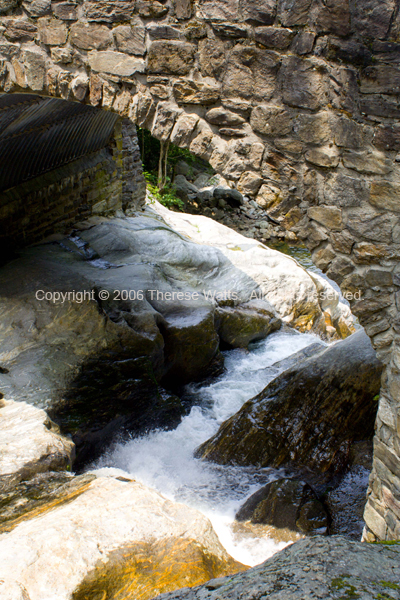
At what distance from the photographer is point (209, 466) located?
4.43 metres

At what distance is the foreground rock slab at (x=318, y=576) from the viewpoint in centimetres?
156

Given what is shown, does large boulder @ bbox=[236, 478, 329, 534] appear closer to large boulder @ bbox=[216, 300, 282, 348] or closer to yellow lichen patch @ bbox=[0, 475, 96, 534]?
yellow lichen patch @ bbox=[0, 475, 96, 534]

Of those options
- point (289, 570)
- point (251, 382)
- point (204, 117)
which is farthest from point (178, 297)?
point (289, 570)

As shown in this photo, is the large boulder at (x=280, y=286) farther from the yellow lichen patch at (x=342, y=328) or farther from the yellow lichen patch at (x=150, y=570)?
the yellow lichen patch at (x=150, y=570)

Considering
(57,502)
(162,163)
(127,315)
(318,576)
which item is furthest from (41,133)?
(162,163)

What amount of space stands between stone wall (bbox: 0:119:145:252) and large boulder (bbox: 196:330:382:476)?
4079mm

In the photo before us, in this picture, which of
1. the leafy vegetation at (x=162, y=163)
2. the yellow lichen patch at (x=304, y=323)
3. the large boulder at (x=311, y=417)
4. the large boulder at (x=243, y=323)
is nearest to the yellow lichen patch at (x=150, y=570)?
the large boulder at (x=311, y=417)

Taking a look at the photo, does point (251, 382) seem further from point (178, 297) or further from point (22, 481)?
point (22, 481)

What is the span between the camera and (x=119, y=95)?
3297mm

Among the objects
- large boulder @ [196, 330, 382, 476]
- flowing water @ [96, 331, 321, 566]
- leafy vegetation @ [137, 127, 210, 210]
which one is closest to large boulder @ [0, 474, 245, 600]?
flowing water @ [96, 331, 321, 566]

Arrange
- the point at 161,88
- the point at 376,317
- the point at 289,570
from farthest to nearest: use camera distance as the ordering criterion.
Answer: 1. the point at 161,88
2. the point at 376,317
3. the point at 289,570

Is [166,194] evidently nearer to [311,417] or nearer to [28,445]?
[311,417]

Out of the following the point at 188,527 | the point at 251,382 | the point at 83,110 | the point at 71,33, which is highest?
the point at 71,33

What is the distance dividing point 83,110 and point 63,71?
2887 mm
